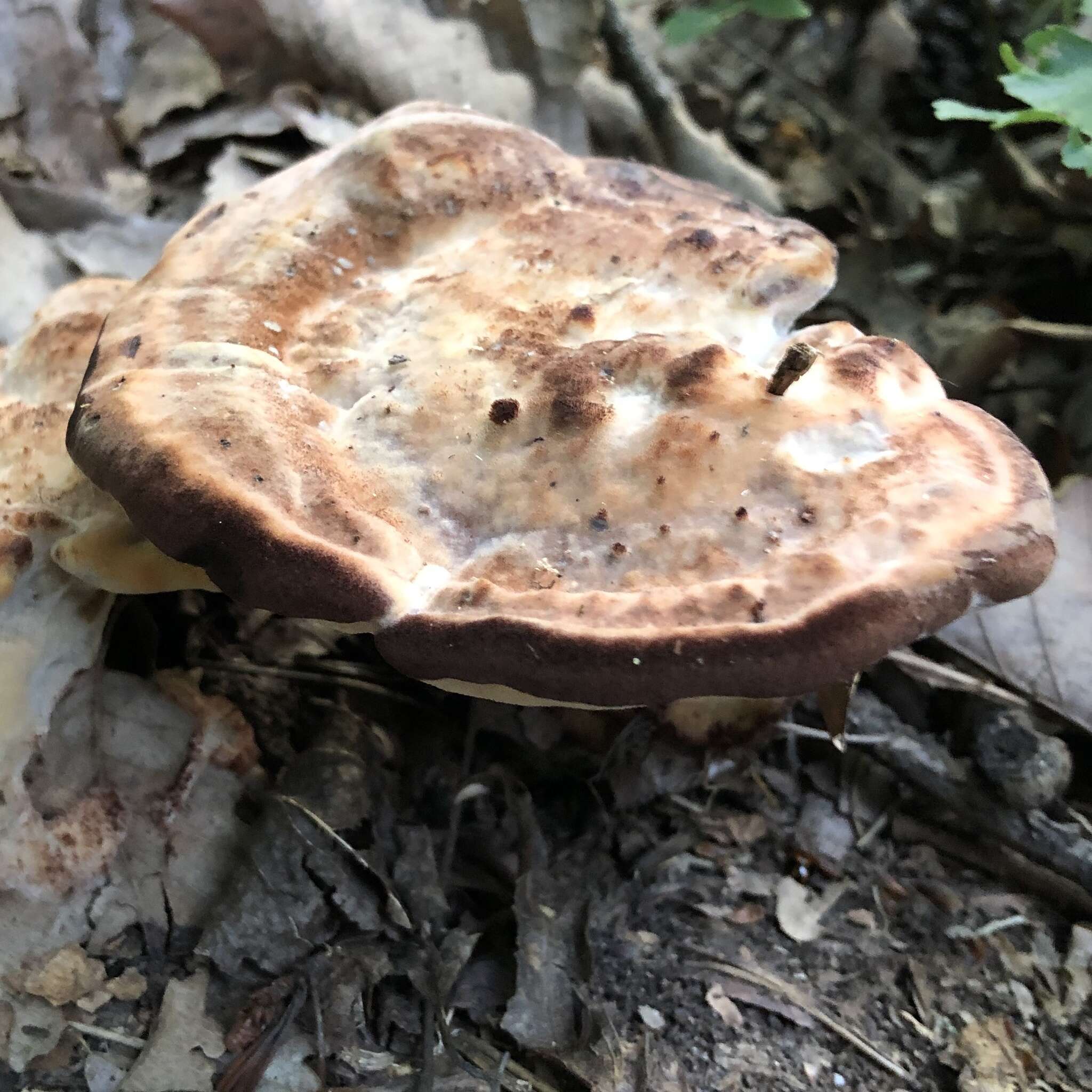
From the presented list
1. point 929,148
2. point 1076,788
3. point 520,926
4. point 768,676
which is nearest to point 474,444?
point 768,676

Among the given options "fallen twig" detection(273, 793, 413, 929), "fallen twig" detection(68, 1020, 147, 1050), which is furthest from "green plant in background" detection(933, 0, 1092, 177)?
"fallen twig" detection(68, 1020, 147, 1050)

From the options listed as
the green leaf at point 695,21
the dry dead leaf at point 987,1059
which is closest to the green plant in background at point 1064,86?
the green leaf at point 695,21

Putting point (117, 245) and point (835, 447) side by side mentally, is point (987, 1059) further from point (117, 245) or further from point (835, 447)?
point (117, 245)

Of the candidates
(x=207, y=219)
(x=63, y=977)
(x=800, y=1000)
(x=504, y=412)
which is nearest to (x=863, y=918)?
(x=800, y=1000)

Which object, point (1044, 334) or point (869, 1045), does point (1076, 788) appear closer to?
point (869, 1045)

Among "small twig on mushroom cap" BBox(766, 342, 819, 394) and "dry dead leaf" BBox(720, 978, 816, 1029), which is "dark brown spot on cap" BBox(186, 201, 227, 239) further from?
"dry dead leaf" BBox(720, 978, 816, 1029)
